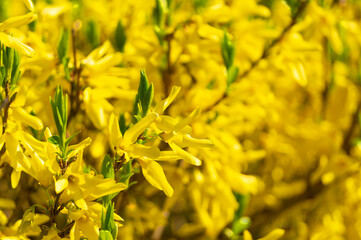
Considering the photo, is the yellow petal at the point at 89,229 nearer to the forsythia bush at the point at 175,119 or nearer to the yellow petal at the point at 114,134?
the forsythia bush at the point at 175,119

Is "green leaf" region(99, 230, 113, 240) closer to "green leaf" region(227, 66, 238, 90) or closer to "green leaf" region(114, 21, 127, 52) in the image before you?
"green leaf" region(227, 66, 238, 90)

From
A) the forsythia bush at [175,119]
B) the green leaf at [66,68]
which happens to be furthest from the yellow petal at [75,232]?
the green leaf at [66,68]

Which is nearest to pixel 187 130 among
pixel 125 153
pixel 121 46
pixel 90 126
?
pixel 125 153

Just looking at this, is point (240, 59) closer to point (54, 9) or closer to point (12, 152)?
point (54, 9)

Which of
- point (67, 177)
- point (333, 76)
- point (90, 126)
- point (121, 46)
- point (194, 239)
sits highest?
point (67, 177)

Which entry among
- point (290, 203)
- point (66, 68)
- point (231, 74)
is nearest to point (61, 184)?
point (66, 68)

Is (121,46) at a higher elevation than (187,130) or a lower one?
lower

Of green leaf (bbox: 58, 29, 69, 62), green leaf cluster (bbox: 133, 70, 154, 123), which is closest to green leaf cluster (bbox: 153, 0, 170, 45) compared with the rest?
green leaf (bbox: 58, 29, 69, 62)
